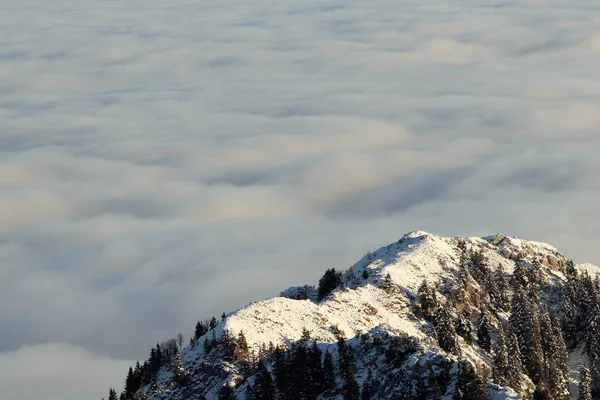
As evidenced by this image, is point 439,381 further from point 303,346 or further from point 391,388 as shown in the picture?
point 303,346

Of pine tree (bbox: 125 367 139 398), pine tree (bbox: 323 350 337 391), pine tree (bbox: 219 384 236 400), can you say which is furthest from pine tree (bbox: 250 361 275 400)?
pine tree (bbox: 125 367 139 398)

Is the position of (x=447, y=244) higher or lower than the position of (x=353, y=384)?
higher

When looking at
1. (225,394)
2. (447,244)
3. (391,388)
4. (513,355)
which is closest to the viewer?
(391,388)

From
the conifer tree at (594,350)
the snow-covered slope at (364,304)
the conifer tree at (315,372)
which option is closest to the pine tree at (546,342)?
the conifer tree at (594,350)

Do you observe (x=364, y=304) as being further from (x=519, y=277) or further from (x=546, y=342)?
(x=519, y=277)

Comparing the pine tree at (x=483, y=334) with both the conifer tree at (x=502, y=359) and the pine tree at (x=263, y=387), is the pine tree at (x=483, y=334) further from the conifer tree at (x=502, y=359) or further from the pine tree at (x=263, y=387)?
the pine tree at (x=263, y=387)

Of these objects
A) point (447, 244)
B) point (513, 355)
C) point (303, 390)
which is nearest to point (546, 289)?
point (447, 244)

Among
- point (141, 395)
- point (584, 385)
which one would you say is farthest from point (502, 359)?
point (141, 395)
